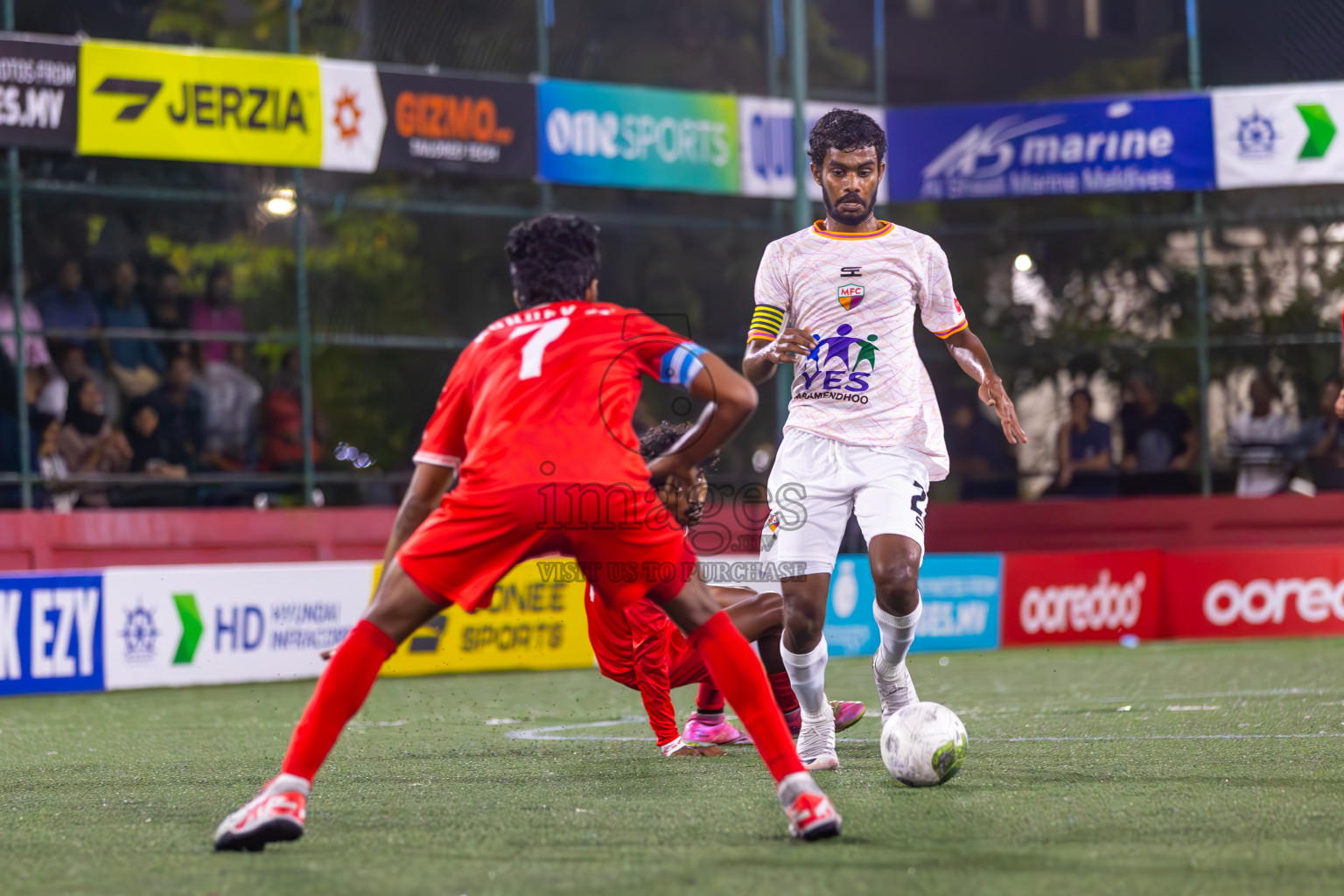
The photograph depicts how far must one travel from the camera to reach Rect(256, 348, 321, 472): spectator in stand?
648 inches

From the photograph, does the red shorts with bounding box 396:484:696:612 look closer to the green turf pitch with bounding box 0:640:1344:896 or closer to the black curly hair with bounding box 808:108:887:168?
the green turf pitch with bounding box 0:640:1344:896

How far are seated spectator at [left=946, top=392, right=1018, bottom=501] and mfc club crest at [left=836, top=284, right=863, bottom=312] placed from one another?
522 inches

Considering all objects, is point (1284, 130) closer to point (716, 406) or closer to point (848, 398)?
point (848, 398)

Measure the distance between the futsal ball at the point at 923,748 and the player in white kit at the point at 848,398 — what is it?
53 cm

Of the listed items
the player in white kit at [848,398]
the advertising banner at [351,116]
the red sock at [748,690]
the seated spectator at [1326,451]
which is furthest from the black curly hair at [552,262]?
the seated spectator at [1326,451]

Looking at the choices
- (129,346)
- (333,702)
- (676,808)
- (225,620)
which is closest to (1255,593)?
(225,620)

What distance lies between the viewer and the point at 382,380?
690 inches

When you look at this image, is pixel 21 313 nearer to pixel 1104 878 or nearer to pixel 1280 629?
pixel 1280 629

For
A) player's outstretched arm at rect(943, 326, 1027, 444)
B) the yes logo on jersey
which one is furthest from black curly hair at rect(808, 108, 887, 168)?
player's outstretched arm at rect(943, 326, 1027, 444)

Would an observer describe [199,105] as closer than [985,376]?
No

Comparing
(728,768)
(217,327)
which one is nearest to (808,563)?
(728,768)

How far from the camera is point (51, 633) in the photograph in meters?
11.9

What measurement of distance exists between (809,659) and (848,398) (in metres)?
1.02

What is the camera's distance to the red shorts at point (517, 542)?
4.42m
